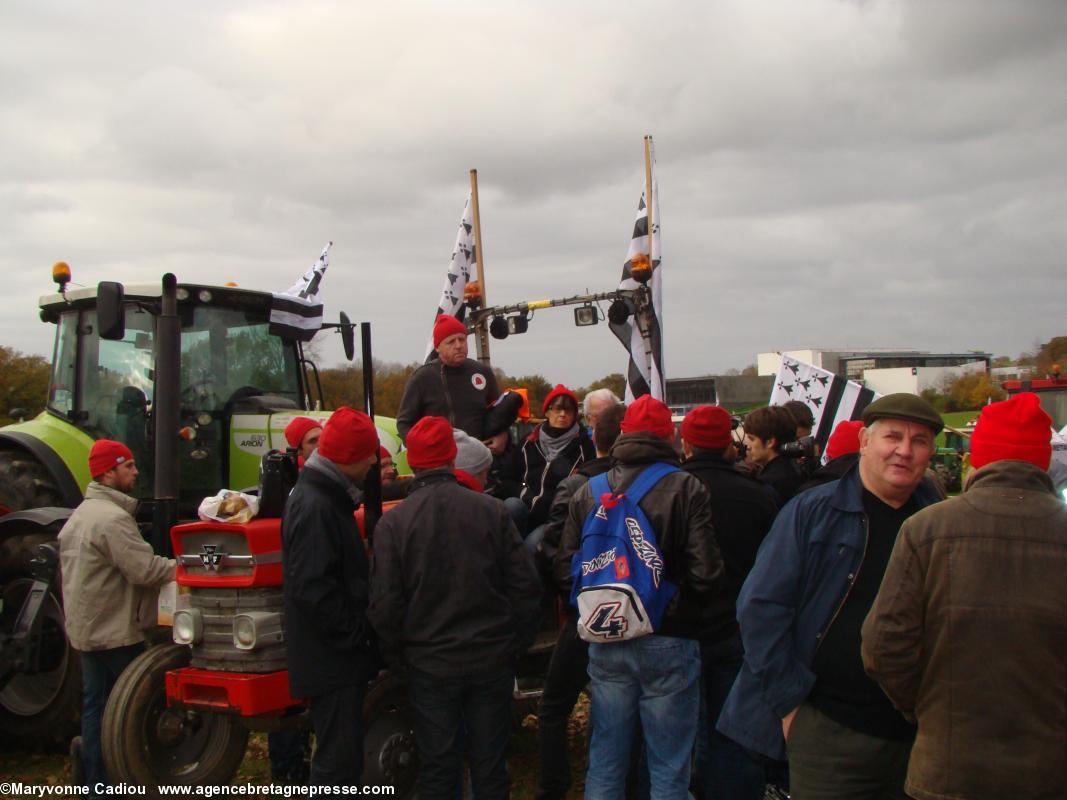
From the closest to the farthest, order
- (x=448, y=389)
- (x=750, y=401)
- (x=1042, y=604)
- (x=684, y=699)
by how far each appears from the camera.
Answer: (x=1042, y=604), (x=684, y=699), (x=448, y=389), (x=750, y=401)

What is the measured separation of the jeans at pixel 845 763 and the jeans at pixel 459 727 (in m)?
1.37

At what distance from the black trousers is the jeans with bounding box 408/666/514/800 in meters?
0.26

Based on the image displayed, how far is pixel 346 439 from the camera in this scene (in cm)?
385

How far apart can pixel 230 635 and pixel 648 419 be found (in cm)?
211

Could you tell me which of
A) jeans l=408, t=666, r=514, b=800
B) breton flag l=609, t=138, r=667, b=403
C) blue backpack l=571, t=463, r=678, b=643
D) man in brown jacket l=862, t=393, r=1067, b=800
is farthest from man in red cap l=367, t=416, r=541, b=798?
breton flag l=609, t=138, r=667, b=403

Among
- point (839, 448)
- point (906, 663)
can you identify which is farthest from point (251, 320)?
point (906, 663)

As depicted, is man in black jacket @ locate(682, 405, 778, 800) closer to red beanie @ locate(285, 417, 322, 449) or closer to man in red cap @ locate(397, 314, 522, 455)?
man in red cap @ locate(397, 314, 522, 455)

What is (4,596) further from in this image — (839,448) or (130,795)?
(839,448)

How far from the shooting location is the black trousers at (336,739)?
12.3 feet

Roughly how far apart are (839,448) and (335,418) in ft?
8.17

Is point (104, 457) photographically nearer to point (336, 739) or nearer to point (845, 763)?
point (336, 739)

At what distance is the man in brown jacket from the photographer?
228cm

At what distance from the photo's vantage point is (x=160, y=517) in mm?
4812

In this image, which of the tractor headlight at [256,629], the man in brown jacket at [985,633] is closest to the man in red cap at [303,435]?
the tractor headlight at [256,629]
